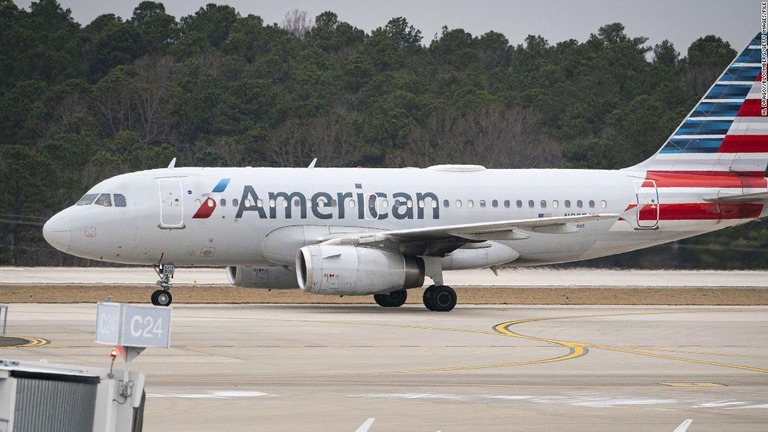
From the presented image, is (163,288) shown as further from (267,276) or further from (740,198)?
(740,198)

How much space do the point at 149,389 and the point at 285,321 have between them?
11.5 metres

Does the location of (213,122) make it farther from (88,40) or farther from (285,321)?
(285,321)

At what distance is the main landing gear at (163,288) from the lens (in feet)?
95.9

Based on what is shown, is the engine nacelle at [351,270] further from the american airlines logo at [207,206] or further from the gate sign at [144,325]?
the gate sign at [144,325]

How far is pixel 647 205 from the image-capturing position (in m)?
33.9

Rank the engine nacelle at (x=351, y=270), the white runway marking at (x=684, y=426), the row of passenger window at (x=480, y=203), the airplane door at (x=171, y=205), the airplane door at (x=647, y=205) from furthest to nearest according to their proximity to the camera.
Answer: the airplane door at (x=647, y=205)
the row of passenger window at (x=480, y=203)
the airplane door at (x=171, y=205)
the engine nacelle at (x=351, y=270)
the white runway marking at (x=684, y=426)

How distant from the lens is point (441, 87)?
86750 millimetres

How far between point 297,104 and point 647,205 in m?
43.6

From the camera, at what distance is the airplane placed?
3027cm

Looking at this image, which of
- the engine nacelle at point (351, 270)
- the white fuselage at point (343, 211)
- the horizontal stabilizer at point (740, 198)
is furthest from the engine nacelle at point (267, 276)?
the horizontal stabilizer at point (740, 198)

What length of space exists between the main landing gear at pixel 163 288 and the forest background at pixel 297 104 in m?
22.0

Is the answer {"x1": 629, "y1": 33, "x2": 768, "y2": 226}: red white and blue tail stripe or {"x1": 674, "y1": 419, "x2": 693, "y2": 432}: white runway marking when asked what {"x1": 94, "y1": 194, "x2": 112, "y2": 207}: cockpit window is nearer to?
{"x1": 629, "y1": 33, "x2": 768, "y2": 226}: red white and blue tail stripe

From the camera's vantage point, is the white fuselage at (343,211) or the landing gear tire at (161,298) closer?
the landing gear tire at (161,298)

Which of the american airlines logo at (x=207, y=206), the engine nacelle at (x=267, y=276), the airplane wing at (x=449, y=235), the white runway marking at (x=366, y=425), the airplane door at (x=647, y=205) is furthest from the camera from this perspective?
the airplane door at (x=647, y=205)
